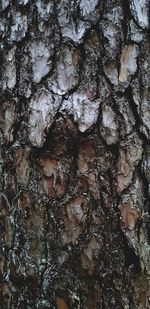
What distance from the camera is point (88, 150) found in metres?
1.09

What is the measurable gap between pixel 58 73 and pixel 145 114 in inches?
8.7

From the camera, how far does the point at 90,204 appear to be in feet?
3.57

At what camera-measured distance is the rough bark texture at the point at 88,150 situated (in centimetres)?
108

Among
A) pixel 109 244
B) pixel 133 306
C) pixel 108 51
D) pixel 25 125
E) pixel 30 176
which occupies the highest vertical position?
pixel 108 51

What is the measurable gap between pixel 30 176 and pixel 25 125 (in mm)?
120

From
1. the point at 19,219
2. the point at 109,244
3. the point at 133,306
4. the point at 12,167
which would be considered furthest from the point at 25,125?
the point at 133,306

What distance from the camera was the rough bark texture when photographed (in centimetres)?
108

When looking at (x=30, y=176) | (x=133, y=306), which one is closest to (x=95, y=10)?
(x=30, y=176)

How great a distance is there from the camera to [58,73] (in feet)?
3.59

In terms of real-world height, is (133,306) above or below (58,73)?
below

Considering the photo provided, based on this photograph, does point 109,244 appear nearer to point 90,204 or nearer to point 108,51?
point 90,204

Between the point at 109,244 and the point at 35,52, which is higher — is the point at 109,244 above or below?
below

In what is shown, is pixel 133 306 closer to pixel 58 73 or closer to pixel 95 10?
A: pixel 58 73

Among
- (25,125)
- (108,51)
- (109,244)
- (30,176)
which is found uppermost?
(108,51)
